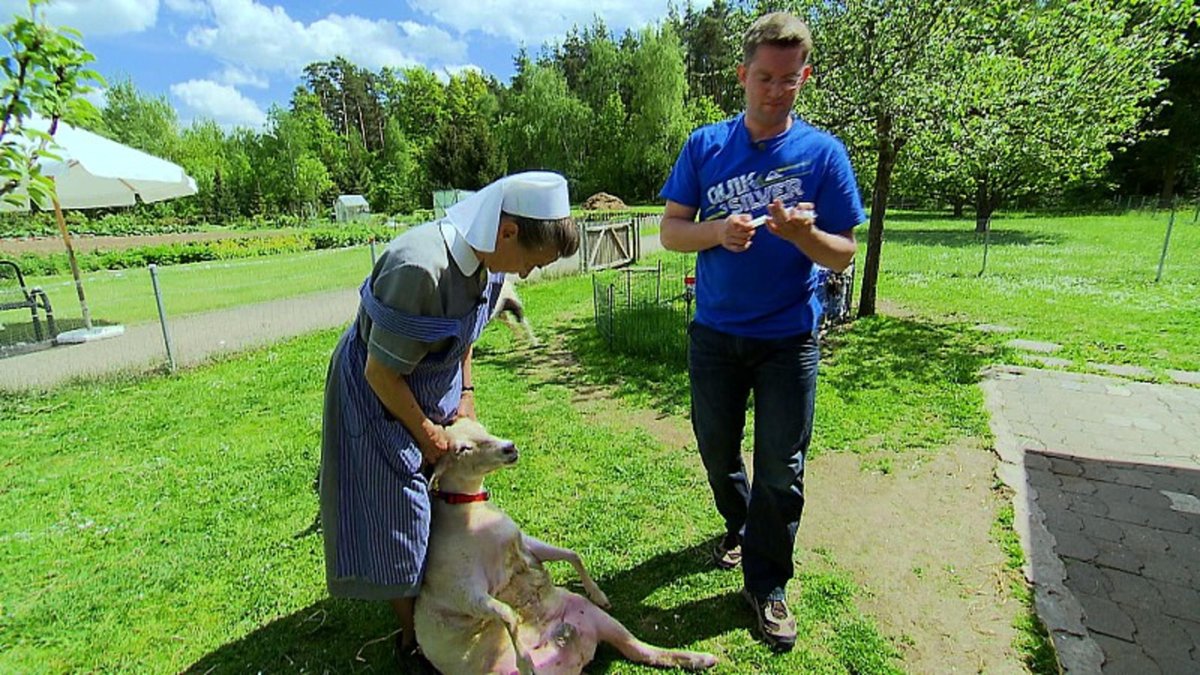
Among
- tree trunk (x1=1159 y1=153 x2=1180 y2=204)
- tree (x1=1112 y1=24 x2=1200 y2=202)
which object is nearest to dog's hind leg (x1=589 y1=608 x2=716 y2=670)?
tree (x1=1112 y1=24 x2=1200 y2=202)

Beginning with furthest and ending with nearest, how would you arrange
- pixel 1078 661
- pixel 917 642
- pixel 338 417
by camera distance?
1. pixel 917 642
2. pixel 1078 661
3. pixel 338 417

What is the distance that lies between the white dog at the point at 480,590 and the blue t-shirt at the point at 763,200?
1.14 m

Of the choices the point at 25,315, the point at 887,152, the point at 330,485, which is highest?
the point at 887,152

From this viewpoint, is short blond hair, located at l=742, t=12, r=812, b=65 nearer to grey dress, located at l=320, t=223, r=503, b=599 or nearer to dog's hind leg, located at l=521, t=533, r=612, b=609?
grey dress, located at l=320, t=223, r=503, b=599

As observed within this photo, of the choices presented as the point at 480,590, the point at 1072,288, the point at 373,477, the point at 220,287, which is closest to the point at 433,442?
the point at 373,477

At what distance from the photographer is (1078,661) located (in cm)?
248

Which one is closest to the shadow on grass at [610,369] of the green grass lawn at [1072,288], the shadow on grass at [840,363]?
the shadow on grass at [840,363]

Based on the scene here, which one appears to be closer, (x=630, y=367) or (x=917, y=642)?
(x=917, y=642)

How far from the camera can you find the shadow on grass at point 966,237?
19.0 meters

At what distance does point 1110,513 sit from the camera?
11.7 ft

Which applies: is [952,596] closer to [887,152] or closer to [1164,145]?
[887,152]

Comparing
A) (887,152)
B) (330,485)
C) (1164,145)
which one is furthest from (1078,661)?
(1164,145)

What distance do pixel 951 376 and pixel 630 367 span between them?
11.3 feet

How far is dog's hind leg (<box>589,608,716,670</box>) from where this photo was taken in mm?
2500
